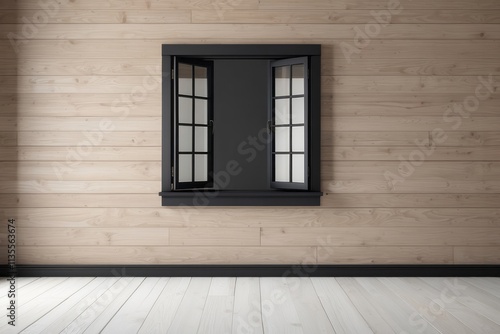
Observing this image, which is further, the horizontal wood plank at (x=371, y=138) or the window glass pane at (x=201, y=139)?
the window glass pane at (x=201, y=139)

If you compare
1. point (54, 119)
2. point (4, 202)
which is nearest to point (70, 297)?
point (4, 202)

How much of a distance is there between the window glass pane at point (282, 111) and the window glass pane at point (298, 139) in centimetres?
11

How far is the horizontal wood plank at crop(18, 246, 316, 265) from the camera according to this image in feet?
14.4

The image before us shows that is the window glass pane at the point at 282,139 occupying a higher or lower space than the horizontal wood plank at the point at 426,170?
higher

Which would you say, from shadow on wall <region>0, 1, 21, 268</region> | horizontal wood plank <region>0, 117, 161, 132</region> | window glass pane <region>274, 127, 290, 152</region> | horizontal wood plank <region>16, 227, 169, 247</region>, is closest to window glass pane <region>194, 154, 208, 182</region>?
horizontal wood plank <region>0, 117, 161, 132</region>

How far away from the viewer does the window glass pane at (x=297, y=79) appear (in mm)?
4414

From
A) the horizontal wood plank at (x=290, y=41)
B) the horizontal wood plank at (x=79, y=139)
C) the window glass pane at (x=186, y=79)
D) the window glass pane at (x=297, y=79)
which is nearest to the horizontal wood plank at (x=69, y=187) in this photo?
the horizontal wood plank at (x=79, y=139)

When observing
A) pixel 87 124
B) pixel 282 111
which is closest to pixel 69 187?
pixel 87 124

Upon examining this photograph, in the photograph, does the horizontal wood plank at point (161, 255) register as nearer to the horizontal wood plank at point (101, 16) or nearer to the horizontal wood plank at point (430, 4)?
the horizontal wood plank at point (101, 16)

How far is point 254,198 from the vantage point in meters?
4.34

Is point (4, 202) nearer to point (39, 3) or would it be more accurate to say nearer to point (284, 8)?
point (39, 3)

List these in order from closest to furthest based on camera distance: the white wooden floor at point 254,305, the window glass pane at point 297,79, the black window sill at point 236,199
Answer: the white wooden floor at point 254,305
the black window sill at point 236,199
the window glass pane at point 297,79

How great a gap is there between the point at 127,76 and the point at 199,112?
2.15 feet

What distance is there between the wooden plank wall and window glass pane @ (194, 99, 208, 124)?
0.36 metres
